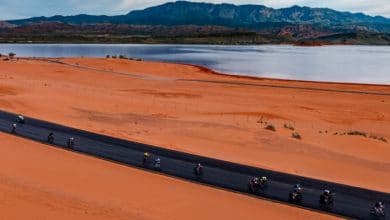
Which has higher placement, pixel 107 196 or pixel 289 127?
pixel 107 196

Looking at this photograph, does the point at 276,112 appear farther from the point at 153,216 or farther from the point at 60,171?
the point at 153,216

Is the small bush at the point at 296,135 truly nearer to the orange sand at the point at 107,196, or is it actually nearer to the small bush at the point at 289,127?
the small bush at the point at 289,127

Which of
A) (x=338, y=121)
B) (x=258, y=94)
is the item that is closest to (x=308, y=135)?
(x=338, y=121)

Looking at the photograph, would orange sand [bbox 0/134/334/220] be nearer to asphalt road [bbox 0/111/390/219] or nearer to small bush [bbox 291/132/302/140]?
asphalt road [bbox 0/111/390/219]

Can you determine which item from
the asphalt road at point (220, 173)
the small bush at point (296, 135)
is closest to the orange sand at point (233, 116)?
the small bush at point (296, 135)

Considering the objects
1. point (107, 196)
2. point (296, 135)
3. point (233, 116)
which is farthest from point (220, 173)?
point (233, 116)

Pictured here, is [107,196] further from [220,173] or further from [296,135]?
[296,135]

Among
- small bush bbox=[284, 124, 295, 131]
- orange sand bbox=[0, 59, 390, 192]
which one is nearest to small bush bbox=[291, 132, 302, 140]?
orange sand bbox=[0, 59, 390, 192]
